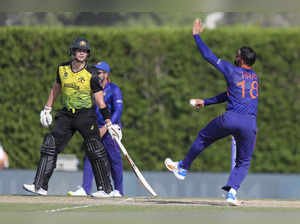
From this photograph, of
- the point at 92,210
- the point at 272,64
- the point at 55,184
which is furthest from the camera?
the point at 272,64

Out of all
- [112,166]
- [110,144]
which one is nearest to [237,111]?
[110,144]

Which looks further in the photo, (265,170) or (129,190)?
(265,170)

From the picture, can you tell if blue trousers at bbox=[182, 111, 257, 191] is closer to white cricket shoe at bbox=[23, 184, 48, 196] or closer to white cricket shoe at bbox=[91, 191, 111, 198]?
white cricket shoe at bbox=[91, 191, 111, 198]

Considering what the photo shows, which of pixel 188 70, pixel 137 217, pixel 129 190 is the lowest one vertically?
pixel 129 190

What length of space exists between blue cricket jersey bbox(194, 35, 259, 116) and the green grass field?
1127mm

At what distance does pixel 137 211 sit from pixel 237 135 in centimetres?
159

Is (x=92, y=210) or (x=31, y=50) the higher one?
(x=31, y=50)

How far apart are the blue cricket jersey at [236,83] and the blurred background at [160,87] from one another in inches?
299

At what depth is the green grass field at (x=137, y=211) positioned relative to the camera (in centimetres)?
781

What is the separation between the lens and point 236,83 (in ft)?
31.4

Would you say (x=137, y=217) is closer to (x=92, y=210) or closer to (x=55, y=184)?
(x=92, y=210)

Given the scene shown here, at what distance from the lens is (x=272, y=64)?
1742 centimetres

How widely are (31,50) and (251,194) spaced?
17.9 ft

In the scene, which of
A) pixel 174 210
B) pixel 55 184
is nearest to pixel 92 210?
pixel 174 210
